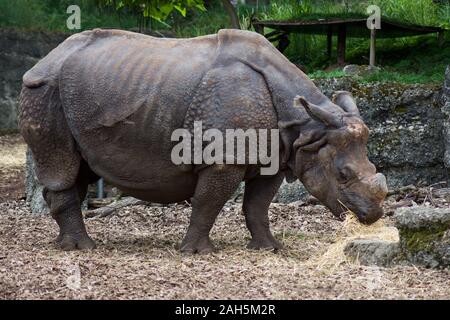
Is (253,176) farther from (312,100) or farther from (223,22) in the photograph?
(223,22)

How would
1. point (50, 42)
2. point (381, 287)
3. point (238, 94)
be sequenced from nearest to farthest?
point (381, 287)
point (238, 94)
point (50, 42)

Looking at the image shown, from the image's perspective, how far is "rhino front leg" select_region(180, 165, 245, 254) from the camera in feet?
25.6

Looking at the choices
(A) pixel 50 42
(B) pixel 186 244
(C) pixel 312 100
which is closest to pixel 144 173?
(B) pixel 186 244

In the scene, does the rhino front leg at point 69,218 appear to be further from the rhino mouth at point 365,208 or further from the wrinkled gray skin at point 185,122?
the rhino mouth at point 365,208

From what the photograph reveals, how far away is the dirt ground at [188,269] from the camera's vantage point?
6207 millimetres

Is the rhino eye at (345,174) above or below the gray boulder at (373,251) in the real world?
above

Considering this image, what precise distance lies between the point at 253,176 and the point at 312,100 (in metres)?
0.79

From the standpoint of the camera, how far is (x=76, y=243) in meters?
8.38

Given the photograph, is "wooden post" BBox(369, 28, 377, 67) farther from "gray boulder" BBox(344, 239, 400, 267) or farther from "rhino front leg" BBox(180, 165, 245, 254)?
"gray boulder" BBox(344, 239, 400, 267)

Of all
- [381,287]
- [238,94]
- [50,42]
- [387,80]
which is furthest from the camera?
[50,42]

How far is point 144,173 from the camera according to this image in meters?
8.02

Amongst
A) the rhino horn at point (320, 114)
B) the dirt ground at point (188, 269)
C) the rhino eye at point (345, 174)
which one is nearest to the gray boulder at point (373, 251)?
the dirt ground at point (188, 269)

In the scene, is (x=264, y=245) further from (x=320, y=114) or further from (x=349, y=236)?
(x=320, y=114)

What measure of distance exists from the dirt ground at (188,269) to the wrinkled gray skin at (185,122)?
16.0 inches
